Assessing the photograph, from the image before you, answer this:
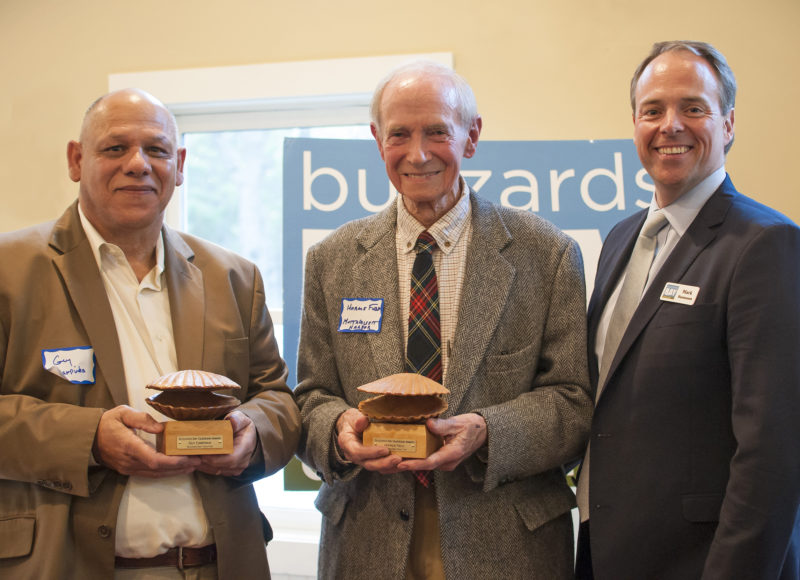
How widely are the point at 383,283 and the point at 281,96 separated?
2.55 meters

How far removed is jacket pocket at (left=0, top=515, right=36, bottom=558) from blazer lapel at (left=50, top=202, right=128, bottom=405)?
0.37 metres

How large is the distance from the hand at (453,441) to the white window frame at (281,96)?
8.66 ft

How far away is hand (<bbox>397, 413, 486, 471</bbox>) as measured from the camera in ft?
6.21

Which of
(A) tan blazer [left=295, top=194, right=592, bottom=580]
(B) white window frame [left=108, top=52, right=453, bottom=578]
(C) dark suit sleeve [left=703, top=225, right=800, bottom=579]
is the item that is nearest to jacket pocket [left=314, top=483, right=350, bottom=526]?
(A) tan blazer [left=295, top=194, right=592, bottom=580]

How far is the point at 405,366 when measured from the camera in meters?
2.20

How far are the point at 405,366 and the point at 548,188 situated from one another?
177 cm

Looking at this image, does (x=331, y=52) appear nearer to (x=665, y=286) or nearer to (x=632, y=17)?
(x=632, y=17)

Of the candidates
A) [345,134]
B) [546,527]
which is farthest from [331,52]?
[546,527]

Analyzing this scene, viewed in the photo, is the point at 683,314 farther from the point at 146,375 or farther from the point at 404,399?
the point at 146,375

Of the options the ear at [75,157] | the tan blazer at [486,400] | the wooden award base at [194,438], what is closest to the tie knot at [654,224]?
the tan blazer at [486,400]

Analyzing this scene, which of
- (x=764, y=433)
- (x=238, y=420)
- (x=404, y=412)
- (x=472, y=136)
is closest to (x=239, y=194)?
(x=472, y=136)

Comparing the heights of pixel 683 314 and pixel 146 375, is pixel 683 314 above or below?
above

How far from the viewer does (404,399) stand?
196cm

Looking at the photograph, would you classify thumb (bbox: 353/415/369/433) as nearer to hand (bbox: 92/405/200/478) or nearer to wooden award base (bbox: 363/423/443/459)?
wooden award base (bbox: 363/423/443/459)
